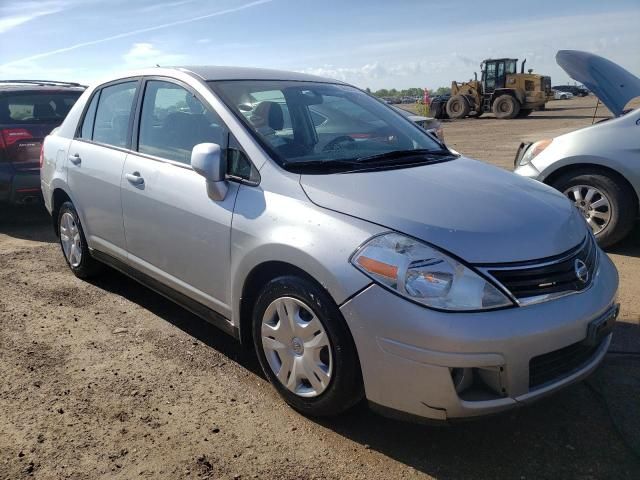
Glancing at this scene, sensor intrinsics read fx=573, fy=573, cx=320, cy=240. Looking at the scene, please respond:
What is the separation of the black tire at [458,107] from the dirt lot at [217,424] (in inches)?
1040

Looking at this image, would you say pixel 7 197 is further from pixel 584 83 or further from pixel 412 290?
pixel 584 83

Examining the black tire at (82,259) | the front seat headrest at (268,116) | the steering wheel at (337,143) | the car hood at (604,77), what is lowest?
the black tire at (82,259)

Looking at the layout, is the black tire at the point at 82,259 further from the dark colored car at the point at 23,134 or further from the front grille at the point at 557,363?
the front grille at the point at 557,363

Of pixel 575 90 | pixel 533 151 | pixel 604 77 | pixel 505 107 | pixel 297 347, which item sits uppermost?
pixel 604 77

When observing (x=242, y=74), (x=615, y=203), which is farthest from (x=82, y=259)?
(x=615, y=203)

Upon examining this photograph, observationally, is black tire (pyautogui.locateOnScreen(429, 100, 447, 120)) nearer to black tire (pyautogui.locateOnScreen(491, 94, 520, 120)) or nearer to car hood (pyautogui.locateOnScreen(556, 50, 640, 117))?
black tire (pyautogui.locateOnScreen(491, 94, 520, 120))

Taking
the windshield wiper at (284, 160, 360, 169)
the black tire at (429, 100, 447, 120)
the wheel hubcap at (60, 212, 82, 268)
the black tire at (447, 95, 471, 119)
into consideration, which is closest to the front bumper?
the windshield wiper at (284, 160, 360, 169)

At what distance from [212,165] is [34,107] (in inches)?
199

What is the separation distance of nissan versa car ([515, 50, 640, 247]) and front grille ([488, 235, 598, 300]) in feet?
9.50

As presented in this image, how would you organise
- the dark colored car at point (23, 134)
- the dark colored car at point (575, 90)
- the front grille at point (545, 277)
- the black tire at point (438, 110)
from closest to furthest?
the front grille at point (545, 277) < the dark colored car at point (23, 134) < the black tire at point (438, 110) < the dark colored car at point (575, 90)

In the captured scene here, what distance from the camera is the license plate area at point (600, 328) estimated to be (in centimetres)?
246

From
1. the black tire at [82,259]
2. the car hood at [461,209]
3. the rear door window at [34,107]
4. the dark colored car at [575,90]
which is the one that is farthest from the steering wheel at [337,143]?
the dark colored car at [575,90]

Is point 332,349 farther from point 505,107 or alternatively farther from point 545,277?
point 505,107

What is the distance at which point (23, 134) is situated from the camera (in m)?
6.54
